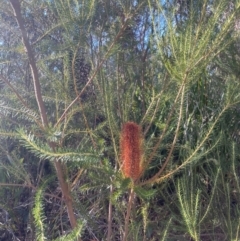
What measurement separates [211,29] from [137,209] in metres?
1.19

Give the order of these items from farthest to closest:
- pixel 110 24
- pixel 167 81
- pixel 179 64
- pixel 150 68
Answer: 1. pixel 150 68
2. pixel 110 24
3. pixel 167 81
4. pixel 179 64

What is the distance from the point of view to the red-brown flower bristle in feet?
6.23

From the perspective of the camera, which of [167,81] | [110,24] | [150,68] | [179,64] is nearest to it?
[179,64]

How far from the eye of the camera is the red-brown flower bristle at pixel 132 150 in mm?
1897

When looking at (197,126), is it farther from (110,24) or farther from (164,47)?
(110,24)

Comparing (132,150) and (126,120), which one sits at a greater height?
(126,120)

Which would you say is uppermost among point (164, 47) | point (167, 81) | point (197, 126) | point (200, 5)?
point (200, 5)

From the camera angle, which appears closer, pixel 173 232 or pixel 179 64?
pixel 179 64

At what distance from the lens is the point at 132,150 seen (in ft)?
6.23

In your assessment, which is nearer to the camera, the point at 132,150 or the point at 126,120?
the point at 132,150

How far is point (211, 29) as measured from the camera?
1938 mm

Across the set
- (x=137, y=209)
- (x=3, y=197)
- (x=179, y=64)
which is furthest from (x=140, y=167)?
(x=3, y=197)

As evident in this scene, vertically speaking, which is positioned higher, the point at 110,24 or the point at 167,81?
the point at 110,24

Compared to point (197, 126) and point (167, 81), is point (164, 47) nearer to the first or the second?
point (167, 81)
